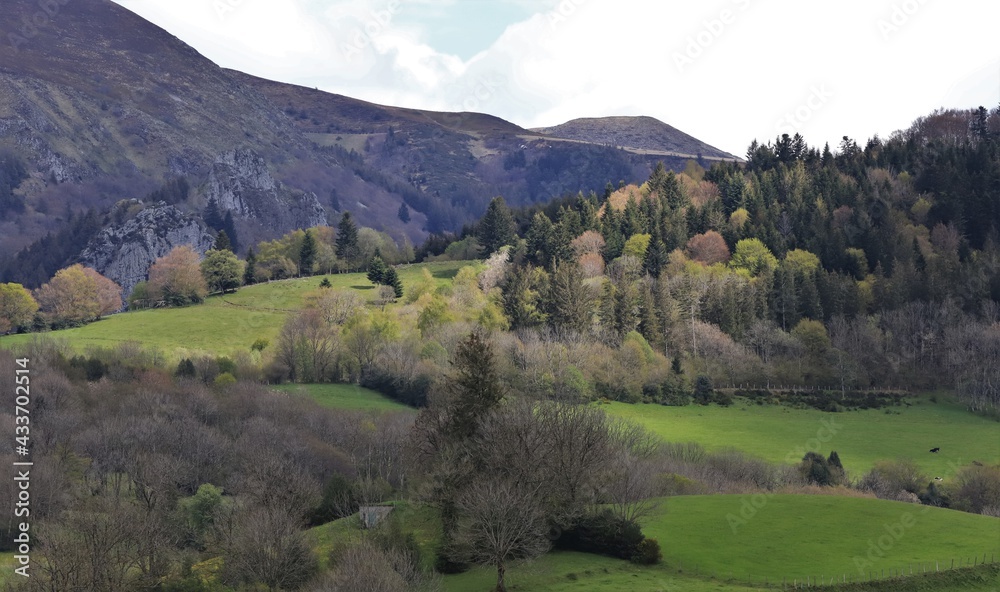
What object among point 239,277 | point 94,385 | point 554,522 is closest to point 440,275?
point 239,277

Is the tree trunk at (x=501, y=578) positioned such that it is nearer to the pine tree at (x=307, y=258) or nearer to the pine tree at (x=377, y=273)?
the pine tree at (x=377, y=273)

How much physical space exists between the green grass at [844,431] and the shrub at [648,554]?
41.2m

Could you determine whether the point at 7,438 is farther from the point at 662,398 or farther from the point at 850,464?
the point at 850,464

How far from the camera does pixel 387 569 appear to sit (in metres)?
40.7

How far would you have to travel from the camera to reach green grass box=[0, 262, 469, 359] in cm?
11819

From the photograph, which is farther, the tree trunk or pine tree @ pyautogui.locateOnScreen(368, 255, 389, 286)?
pine tree @ pyautogui.locateOnScreen(368, 255, 389, 286)

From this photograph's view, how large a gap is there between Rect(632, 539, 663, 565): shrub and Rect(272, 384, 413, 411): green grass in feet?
186

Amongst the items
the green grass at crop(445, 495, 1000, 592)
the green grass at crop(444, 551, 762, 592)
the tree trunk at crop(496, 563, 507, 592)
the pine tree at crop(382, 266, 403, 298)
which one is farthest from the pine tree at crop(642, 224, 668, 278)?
the tree trunk at crop(496, 563, 507, 592)

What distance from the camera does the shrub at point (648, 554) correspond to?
153 feet

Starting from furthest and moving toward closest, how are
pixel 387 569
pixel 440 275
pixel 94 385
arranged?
1. pixel 440 275
2. pixel 94 385
3. pixel 387 569

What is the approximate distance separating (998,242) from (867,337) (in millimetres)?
43384

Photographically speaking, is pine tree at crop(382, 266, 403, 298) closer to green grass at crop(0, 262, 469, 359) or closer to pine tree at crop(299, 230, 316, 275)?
green grass at crop(0, 262, 469, 359)

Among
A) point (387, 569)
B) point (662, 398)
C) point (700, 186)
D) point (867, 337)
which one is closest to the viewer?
point (387, 569)
